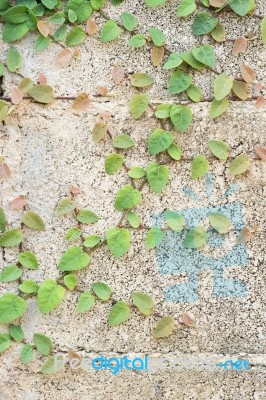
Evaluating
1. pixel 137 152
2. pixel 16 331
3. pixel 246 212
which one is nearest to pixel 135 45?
pixel 137 152

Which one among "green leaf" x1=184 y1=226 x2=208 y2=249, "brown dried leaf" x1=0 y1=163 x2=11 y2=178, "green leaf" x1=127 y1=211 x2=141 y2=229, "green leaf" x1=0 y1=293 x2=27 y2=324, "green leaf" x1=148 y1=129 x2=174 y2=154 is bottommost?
"green leaf" x1=0 y1=293 x2=27 y2=324

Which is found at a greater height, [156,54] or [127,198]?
[156,54]

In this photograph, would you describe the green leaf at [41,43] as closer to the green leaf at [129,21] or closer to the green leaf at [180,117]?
the green leaf at [129,21]

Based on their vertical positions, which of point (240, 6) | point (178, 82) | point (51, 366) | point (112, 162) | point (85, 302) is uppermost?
point (240, 6)

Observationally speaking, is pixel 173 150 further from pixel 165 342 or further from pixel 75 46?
pixel 165 342

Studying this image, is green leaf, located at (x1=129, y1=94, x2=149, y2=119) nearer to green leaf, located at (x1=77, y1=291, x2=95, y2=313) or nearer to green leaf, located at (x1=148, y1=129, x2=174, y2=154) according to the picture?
green leaf, located at (x1=148, y1=129, x2=174, y2=154)

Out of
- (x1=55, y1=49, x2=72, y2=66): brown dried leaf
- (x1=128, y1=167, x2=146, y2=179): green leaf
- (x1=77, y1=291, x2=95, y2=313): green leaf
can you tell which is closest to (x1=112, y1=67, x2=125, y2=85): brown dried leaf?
(x1=55, y1=49, x2=72, y2=66): brown dried leaf

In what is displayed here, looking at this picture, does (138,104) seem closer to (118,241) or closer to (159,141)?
(159,141)

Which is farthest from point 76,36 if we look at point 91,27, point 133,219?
point 133,219
